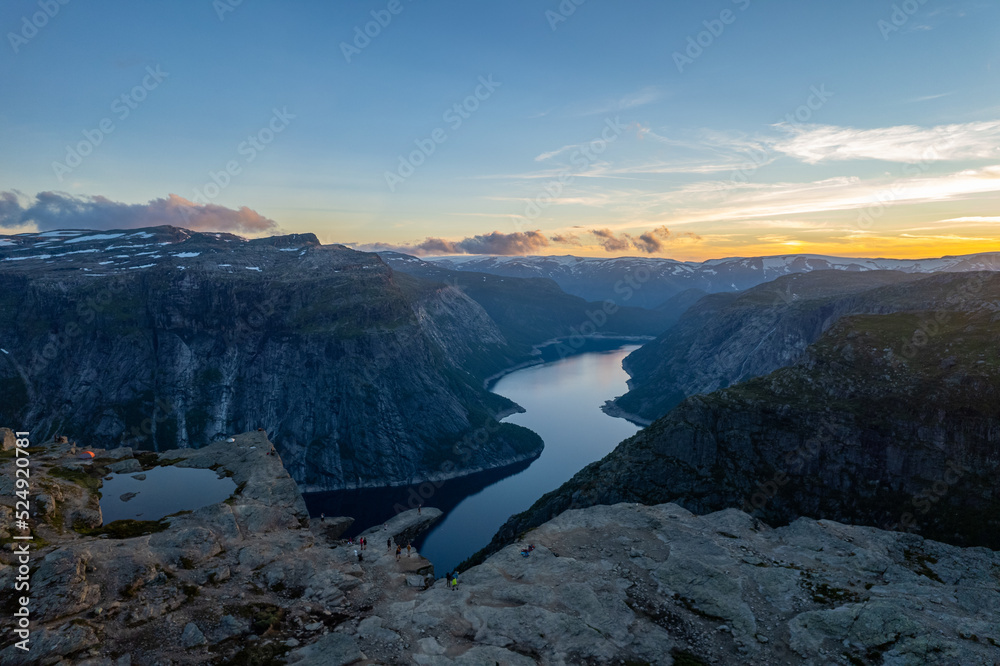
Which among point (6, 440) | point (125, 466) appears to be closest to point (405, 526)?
point (125, 466)

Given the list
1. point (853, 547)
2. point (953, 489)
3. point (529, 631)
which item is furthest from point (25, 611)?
point (953, 489)

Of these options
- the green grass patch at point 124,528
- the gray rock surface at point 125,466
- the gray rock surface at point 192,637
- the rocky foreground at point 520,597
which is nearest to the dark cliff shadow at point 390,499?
the gray rock surface at point 125,466

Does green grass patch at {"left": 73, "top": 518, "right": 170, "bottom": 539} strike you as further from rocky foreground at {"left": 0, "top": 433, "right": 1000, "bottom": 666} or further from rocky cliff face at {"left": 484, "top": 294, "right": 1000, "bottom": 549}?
rocky cliff face at {"left": 484, "top": 294, "right": 1000, "bottom": 549}

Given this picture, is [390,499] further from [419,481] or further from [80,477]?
[80,477]

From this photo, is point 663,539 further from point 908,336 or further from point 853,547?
point 908,336

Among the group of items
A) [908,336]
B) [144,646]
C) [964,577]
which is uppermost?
[908,336]

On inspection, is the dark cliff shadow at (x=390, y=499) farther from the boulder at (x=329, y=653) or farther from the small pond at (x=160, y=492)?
the boulder at (x=329, y=653)
